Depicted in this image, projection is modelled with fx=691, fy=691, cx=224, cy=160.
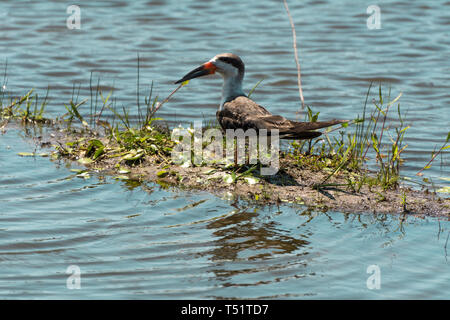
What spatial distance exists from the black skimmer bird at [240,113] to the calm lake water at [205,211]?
667mm

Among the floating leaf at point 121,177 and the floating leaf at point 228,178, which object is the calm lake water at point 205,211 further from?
the floating leaf at point 228,178

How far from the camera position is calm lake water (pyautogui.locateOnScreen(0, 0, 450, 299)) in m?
4.44

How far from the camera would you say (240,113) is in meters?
6.29

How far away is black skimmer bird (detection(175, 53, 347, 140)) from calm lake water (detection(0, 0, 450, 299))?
0.67 metres

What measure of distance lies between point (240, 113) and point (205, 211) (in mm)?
1135

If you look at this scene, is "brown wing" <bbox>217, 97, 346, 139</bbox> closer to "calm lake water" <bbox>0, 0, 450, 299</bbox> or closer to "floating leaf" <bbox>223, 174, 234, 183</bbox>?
"floating leaf" <bbox>223, 174, 234, 183</bbox>

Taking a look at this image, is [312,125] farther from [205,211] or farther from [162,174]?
[162,174]

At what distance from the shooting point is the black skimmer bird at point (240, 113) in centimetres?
577

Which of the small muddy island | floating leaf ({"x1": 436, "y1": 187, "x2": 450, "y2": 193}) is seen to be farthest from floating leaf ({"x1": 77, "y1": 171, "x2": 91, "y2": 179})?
floating leaf ({"x1": 436, "y1": 187, "x2": 450, "y2": 193})

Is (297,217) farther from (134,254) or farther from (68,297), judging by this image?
(68,297)

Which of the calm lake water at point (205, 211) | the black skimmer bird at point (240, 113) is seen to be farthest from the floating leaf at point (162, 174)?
the black skimmer bird at point (240, 113)

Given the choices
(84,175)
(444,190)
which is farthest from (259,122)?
(444,190)

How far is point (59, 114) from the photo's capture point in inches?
341

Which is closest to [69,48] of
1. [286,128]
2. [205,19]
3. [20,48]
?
[20,48]
